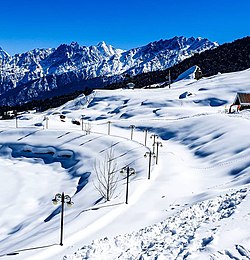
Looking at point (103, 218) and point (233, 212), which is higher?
point (233, 212)

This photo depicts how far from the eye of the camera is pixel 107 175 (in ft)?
138

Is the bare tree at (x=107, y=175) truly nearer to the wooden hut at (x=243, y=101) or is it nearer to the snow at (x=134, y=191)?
the snow at (x=134, y=191)

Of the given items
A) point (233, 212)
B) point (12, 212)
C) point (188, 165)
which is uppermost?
point (233, 212)

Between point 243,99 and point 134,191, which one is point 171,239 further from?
point 243,99


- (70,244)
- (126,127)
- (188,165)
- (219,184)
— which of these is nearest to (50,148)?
(126,127)

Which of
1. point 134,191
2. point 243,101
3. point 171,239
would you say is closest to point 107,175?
point 134,191

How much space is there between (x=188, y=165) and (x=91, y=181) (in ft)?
37.1

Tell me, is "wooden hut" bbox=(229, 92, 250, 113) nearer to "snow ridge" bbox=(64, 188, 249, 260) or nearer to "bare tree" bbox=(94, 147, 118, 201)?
"bare tree" bbox=(94, 147, 118, 201)

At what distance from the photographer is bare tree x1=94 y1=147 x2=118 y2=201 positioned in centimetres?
3281

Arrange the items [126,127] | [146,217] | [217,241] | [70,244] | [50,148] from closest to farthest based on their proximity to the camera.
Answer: [217,241], [70,244], [146,217], [50,148], [126,127]

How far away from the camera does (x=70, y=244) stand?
785 inches

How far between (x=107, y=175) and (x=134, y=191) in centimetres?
1279

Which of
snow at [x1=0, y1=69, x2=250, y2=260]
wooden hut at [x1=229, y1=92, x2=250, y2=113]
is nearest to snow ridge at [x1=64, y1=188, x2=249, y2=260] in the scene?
snow at [x1=0, y1=69, x2=250, y2=260]

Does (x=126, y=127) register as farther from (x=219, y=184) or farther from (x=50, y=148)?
(x=219, y=184)
